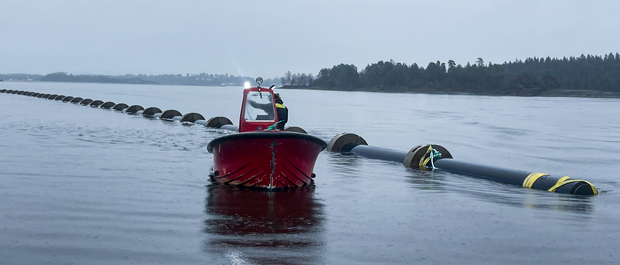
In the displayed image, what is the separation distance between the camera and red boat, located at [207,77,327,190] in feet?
45.9

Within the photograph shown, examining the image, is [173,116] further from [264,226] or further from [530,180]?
[264,226]

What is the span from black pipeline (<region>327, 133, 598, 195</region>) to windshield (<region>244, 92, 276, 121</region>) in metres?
6.02

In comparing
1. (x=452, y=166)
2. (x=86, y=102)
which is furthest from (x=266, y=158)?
(x=86, y=102)

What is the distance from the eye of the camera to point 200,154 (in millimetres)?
23109

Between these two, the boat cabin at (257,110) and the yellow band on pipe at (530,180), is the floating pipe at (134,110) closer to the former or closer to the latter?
the boat cabin at (257,110)

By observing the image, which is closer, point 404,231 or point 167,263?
point 167,263

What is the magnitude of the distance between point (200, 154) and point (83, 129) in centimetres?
1277

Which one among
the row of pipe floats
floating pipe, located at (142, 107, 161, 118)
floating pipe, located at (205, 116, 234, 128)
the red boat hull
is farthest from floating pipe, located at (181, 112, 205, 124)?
the red boat hull

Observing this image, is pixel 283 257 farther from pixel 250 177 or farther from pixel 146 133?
pixel 146 133

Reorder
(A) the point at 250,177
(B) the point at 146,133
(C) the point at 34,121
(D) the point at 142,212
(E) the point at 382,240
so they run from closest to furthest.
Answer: (E) the point at 382,240
(D) the point at 142,212
(A) the point at 250,177
(B) the point at 146,133
(C) the point at 34,121

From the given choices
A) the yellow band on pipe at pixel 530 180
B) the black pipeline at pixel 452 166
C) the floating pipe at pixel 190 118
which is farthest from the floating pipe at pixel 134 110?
the yellow band on pipe at pixel 530 180

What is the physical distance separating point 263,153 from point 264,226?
313cm

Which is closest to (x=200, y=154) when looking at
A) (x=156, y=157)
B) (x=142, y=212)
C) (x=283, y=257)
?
(x=156, y=157)

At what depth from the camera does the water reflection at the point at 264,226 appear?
9.25 m
